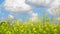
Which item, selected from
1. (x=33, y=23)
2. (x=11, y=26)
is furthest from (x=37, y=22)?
(x=11, y=26)

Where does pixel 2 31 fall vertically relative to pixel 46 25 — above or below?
below

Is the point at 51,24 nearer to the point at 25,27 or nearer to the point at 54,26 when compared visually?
the point at 54,26

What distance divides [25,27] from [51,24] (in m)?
0.72

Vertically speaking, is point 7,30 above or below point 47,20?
below

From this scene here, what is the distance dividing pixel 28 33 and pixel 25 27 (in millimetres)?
286

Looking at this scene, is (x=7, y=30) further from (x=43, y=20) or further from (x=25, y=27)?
(x=43, y=20)

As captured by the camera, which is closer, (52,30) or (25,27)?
(52,30)

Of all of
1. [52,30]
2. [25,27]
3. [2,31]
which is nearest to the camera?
[52,30]

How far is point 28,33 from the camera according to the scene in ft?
16.4

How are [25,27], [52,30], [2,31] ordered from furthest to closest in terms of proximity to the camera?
[2,31] < [25,27] < [52,30]

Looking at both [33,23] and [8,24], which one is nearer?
[33,23]

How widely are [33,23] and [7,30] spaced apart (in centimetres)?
86

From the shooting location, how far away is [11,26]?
5.80 m

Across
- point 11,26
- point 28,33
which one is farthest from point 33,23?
point 11,26
